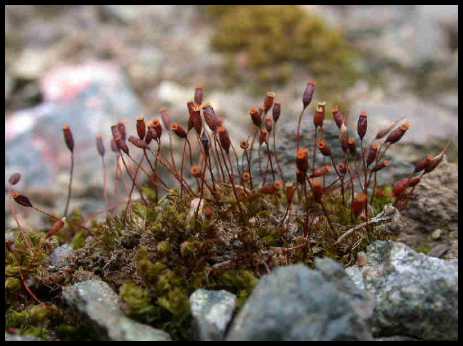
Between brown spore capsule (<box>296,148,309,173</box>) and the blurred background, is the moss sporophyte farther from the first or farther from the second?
the blurred background

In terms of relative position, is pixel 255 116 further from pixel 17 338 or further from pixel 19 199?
pixel 17 338

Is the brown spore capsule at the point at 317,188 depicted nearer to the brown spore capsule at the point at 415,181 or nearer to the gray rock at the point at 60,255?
the brown spore capsule at the point at 415,181

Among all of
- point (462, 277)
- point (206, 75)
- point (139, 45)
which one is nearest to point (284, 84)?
point (206, 75)

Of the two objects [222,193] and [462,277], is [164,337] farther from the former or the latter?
[462,277]

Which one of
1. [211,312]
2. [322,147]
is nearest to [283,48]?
[322,147]

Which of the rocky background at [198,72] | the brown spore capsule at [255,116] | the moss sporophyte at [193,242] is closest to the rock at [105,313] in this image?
the moss sporophyte at [193,242]
